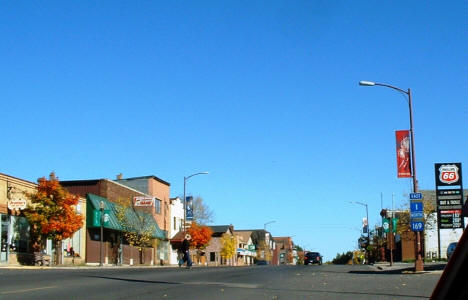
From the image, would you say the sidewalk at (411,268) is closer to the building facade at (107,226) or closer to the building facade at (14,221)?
the building facade at (107,226)

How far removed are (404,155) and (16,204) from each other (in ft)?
75.5

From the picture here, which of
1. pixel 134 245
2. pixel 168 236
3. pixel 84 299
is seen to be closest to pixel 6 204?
pixel 134 245

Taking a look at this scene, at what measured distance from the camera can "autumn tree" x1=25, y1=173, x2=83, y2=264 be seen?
37406 millimetres

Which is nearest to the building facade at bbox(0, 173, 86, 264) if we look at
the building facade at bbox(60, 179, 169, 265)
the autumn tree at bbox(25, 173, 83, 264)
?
the autumn tree at bbox(25, 173, 83, 264)

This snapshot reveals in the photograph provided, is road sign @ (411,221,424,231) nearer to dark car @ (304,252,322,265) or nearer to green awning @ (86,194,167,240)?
green awning @ (86,194,167,240)

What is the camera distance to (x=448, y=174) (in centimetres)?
2886

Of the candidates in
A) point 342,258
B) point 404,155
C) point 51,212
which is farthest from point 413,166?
point 342,258

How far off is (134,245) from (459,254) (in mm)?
57539

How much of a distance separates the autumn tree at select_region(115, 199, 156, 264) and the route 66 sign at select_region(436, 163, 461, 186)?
31.9 metres

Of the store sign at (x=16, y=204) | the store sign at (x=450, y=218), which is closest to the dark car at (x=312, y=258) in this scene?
the store sign at (x=450, y=218)

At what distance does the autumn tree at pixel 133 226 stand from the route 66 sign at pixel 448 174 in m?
31.9

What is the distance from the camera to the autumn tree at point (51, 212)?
123 feet

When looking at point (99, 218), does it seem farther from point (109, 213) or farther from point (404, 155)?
point (404, 155)

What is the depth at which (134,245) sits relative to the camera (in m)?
57.7
